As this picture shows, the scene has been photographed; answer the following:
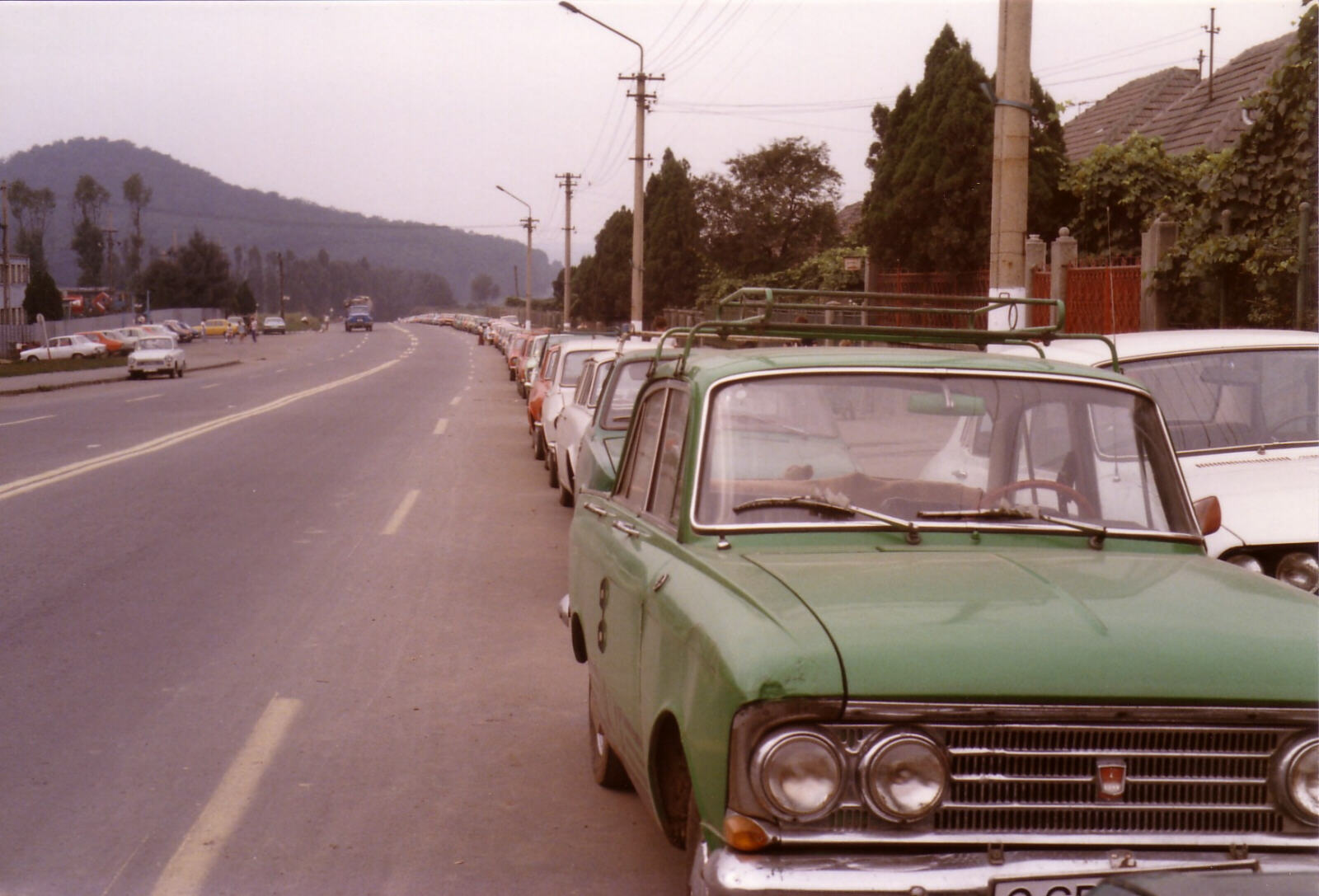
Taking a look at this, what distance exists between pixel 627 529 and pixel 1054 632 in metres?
1.91

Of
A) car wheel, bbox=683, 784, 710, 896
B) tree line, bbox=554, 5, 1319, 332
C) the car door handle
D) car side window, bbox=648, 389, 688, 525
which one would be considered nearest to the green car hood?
car wheel, bbox=683, 784, 710, 896

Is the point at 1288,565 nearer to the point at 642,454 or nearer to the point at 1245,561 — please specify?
the point at 1245,561

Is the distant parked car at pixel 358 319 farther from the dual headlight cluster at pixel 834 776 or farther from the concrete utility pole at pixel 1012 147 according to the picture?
the dual headlight cluster at pixel 834 776

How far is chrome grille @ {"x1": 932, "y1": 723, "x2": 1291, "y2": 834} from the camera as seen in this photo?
3.33 metres

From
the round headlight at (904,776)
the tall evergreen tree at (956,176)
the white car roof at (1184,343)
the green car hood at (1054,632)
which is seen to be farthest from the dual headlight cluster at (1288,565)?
the tall evergreen tree at (956,176)

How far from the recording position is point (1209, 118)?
31.1 meters

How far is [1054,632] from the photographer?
3.41 metres

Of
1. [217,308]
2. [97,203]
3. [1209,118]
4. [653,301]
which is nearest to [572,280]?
[653,301]

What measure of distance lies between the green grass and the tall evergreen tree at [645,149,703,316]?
21.0 m

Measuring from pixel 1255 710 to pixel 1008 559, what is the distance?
85 centimetres

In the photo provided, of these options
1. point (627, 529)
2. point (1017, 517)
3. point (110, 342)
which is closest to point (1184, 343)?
point (1017, 517)

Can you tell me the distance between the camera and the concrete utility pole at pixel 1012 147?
1150 cm

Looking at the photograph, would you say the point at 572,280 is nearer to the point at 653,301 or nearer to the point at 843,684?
the point at 653,301

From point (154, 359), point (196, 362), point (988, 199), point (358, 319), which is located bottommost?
point (196, 362)
